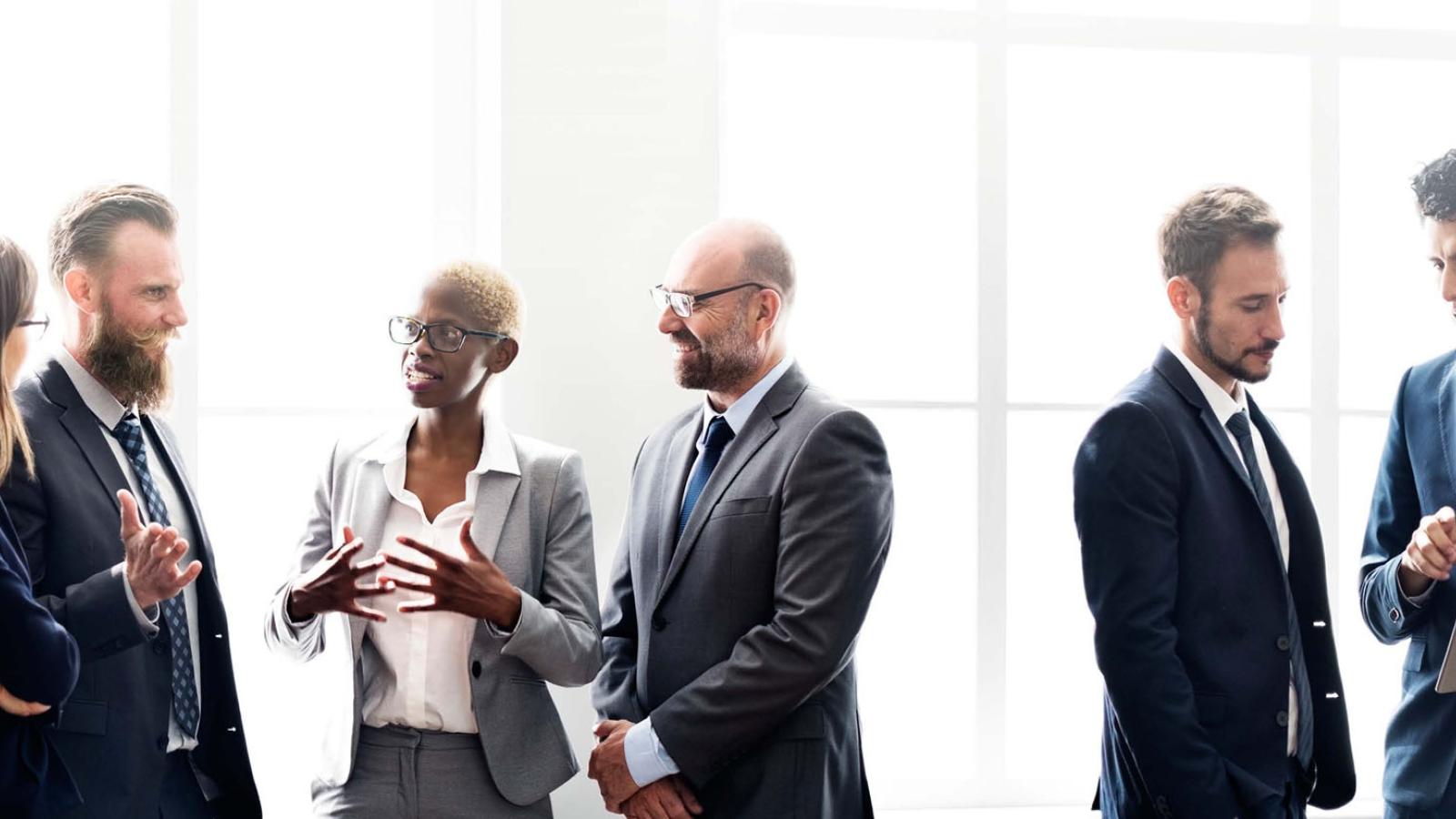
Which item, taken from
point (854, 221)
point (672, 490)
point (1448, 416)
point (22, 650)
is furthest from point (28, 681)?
point (1448, 416)

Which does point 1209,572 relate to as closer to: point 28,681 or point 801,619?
point 801,619

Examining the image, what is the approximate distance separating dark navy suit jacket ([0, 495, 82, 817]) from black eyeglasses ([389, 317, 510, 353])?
0.77 metres

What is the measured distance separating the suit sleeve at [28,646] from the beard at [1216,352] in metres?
2.04

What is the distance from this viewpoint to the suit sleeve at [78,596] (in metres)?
2.04

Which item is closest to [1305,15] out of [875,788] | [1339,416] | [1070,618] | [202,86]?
[1339,416]

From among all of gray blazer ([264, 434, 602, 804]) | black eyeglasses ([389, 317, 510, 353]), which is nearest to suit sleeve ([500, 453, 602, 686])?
gray blazer ([264, 434, 602, 804])

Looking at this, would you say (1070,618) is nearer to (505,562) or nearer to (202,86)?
(505,562)

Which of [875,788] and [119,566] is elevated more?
[119,566]

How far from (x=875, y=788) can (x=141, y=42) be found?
2762 mm

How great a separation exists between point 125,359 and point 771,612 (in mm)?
1265

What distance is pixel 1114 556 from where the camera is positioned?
7.47 feet

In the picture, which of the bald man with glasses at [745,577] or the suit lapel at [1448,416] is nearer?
the bald man with glasses at [745,577]

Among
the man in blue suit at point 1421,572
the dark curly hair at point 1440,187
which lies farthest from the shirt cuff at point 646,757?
the dark curly hair at point 1440,187

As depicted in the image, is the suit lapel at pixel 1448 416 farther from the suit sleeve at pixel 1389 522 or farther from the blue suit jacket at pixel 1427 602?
the suit sleeve at pixel 1389 522
